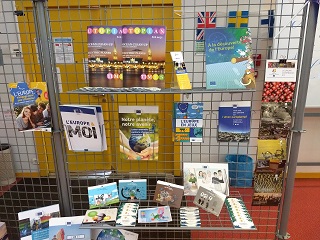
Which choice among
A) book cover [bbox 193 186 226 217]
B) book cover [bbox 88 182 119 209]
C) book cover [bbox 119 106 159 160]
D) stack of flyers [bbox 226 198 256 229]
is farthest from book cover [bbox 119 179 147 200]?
stack of flyers [bbox 226 198 256 229]

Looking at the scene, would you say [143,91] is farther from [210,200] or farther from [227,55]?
[210,200]

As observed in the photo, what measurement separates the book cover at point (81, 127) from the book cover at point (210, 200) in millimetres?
547

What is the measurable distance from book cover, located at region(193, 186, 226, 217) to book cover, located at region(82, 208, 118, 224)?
0.42 meters

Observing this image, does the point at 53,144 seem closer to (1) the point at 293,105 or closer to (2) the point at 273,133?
(2) the point at 273,133

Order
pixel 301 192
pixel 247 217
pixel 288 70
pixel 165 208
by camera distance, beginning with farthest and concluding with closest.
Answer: pixel 301 192 < pixel 165 208 < pixel 247 217 < pixel 288 70

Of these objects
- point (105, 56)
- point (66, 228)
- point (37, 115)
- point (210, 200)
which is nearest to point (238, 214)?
point (210, 200)

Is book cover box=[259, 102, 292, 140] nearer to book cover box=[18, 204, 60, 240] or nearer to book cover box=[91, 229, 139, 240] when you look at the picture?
book cover box=[91, 229, 139, 240]

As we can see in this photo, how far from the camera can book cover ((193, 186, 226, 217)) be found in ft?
4.40

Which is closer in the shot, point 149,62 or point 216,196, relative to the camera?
point 149,62

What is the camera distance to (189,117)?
4.28 feet

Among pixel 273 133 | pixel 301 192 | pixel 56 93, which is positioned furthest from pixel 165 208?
pixel 301 192

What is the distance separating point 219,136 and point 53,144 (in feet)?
2.74

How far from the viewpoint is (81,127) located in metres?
1.31

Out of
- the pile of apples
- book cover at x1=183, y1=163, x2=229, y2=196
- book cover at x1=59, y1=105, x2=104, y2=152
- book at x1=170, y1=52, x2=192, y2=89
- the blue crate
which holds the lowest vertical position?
the blue crate
